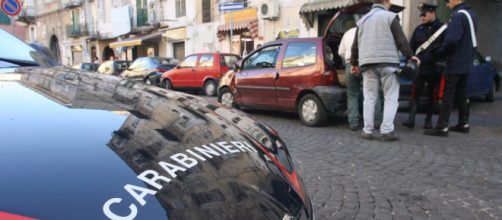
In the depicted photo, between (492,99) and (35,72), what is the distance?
31.6 feet

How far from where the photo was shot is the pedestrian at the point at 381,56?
4.89 m

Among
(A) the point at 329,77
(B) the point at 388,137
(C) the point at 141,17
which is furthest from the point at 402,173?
(C) the point at 141,17

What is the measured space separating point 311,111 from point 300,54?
38.8 inches

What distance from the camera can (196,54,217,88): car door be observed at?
1253 centimetres

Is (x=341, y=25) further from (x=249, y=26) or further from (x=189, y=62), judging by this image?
(x=249, y=26)

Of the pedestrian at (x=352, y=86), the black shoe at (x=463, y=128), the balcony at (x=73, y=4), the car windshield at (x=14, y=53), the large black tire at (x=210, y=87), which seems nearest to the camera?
the car windshield at (x=14, y=53)

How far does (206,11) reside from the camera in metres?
21.7

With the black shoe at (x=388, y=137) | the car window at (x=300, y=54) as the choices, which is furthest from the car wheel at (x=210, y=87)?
the black shoe at (x=388, y=137)

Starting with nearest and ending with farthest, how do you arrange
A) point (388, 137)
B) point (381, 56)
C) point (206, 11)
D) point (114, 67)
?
1. point (381, 56)
2. point (388, 137)
3. point (114, 67)
4. point (206, 11)

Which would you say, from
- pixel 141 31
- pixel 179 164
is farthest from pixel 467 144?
pixel 141 31

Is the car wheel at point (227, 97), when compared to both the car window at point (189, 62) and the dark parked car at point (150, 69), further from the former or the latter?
the dark parked car at point (150, 69)

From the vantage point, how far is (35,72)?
2.29 m

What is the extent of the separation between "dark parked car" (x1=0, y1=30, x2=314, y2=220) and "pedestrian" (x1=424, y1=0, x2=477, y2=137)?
13.4 feet

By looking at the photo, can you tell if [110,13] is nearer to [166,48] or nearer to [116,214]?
[166,48]
